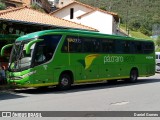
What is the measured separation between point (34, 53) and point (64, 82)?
2482mm

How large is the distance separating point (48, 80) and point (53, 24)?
9.17 m

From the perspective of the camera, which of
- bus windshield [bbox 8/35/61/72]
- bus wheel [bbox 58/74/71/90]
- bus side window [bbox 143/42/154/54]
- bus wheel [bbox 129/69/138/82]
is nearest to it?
bus windshield [bbox 8/35/61/72]

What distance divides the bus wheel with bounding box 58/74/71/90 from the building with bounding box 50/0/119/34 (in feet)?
85.2

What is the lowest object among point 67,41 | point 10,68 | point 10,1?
point 10,68

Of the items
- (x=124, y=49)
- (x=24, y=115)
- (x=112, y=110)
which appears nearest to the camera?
(x=24, y=115)

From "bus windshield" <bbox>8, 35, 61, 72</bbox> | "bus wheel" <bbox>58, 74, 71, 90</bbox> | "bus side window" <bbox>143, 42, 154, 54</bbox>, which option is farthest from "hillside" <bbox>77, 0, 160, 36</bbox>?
"bus windshield" <bbox>8, 35, 61, 72</bbox>

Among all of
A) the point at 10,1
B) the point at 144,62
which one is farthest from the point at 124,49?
the point at 10,1

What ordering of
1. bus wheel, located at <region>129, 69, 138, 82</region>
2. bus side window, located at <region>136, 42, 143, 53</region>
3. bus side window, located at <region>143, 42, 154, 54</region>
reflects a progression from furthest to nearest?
bus side window, located at <region>143, 42, 154, 54</region> → bus side window, located at <region>136, 42, 143, 53</region> → bus wheel, located at <region>129, 69, 138, 82</region>

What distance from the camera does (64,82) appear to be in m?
17.5

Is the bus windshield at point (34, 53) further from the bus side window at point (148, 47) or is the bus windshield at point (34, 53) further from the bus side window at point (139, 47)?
the bus side window at point (148, 47)

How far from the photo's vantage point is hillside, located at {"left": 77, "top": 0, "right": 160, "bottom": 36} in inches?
3720

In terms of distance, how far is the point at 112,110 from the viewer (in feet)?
35.1

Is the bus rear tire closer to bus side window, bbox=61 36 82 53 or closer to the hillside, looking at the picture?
bus side window, bbox=61 36 82 53

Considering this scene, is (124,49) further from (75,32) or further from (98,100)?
(98,100)
